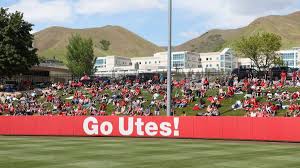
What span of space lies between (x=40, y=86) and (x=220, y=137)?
34.4m

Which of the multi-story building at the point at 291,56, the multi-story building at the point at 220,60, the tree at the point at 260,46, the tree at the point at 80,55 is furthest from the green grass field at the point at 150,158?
the multi-story building at the point at 291,56

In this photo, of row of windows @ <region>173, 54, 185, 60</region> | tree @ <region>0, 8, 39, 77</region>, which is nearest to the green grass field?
tree @ <region>0, 8, 39, 77</region>

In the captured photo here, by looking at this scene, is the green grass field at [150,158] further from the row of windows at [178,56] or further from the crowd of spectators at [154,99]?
the row of windows at [178,56]

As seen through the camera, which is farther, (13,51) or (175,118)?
(13,51)

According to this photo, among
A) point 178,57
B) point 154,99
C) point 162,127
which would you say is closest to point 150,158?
point 162,127

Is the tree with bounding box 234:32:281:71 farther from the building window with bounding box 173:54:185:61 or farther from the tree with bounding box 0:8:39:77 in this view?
the tree with bounding box 0:8:39:77

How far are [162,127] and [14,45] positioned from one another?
1465 inches

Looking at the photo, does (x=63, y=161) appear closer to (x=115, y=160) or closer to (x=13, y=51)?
(x=115, y=160)

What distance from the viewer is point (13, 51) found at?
59.4 meters

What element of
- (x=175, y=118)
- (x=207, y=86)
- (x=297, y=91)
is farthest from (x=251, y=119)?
(x=207, y=86)

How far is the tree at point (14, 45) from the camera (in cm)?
5934

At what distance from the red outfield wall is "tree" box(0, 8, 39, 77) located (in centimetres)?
2795

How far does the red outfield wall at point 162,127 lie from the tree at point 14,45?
27950 mm

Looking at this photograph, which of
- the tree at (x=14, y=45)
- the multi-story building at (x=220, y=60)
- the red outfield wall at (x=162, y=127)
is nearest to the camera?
the red outfield wall at (x=162, y=127)
